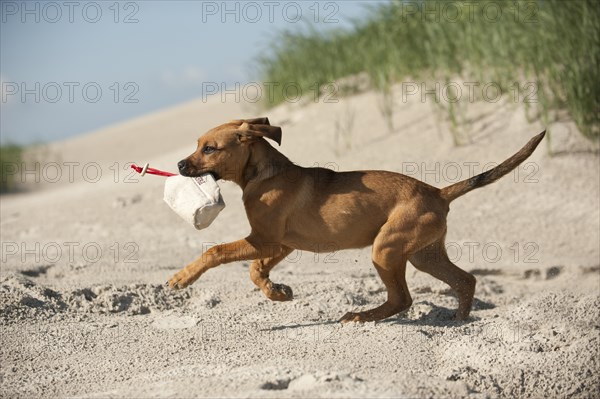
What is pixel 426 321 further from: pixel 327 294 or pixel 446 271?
pixel 327 294

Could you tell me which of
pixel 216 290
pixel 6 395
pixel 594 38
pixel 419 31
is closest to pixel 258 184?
pixel 216 290

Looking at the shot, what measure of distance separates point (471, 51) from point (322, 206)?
703cm

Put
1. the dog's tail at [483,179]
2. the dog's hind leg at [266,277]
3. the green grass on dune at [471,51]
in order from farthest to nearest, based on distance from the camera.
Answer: the green grass on dune at [471,51], the dog's hind leg at [266,277], the dog's tail at [483,179]

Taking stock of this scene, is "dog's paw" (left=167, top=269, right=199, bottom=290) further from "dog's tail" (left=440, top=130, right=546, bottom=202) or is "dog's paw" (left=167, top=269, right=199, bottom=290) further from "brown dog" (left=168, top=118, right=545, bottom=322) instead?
"dog's tail" (left=440, top=130, right=546, bottom=202)

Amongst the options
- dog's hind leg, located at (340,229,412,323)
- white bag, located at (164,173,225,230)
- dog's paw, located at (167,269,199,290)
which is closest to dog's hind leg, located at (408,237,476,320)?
dog's hind leg, located at (340,229,412,323)

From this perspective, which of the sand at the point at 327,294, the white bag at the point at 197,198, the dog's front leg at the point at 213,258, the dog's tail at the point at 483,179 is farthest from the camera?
the dog's tail at the point at 483,179

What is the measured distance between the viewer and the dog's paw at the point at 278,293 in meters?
6.12

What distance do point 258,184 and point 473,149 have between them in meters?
5.67

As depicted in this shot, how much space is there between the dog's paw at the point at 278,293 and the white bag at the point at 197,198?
72 cm

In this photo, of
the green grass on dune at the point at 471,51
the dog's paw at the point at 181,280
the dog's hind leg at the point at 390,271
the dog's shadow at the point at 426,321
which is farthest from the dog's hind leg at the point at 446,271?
the green grass on dune at the point at 471,51

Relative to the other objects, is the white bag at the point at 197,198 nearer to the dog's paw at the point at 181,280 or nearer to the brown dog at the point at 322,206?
the brown dog at the point at 322,206

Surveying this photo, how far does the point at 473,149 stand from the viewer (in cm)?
1091

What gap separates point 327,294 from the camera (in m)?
6.62

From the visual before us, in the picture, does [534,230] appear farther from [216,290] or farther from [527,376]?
[527,376]
